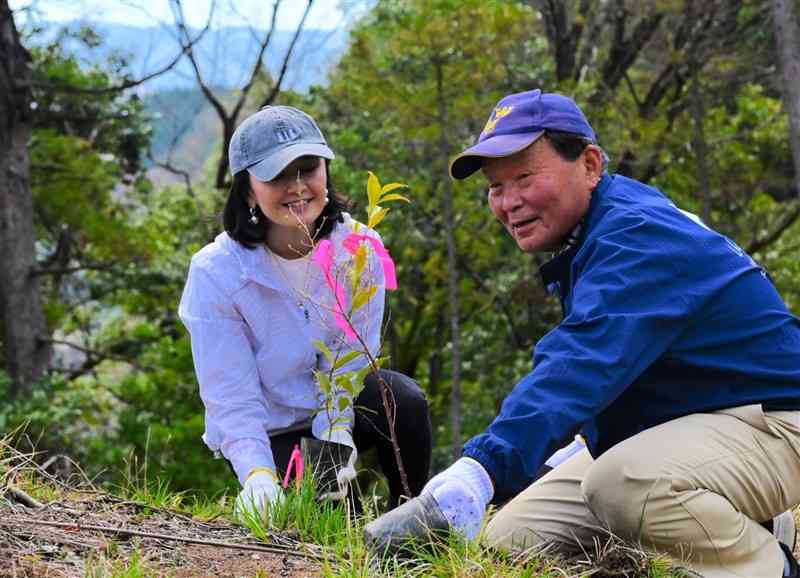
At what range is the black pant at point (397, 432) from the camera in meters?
4.28

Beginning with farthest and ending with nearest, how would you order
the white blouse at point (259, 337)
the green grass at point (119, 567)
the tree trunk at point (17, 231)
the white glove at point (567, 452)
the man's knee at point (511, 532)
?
the tree trunk at point (17, 231), the white blouse at point (259, 337), the white glove at point (567, 452), the man's knee at point (511, 532), the green grass at point (119, 567)

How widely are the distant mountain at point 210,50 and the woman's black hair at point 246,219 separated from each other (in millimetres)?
10003

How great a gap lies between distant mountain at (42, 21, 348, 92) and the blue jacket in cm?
1142

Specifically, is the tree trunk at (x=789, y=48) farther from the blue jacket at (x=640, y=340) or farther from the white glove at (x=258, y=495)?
the white glove at (x=258, y=495)

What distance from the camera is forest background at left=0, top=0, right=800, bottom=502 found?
13.8 meters

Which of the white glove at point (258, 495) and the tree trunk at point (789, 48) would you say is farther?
the tree trunk at point (789, 48)

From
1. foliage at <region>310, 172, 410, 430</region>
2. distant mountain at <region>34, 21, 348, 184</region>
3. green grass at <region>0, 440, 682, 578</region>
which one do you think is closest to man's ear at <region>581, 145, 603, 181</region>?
foliage at <region>310, 172, 410, 430</region>

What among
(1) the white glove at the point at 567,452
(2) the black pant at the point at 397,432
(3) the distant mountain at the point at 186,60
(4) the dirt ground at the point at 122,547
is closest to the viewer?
Result: (4) the dirt ground at the point at 122,547

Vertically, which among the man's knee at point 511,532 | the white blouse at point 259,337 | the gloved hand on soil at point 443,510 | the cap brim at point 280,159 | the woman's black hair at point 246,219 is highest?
the cap brim at point 280,159

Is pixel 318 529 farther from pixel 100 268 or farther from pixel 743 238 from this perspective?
pixel 743 238

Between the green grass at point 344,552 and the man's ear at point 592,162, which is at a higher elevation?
the man's ear at point 592,162

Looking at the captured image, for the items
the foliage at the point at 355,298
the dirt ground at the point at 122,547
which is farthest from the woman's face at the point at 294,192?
the dirt ground at the point at 122,547

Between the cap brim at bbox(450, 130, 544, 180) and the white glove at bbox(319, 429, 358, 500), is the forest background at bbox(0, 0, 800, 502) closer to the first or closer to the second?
the white glove at bbox(319, 429, 358, 500)

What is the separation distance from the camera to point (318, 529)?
3.19 metres
